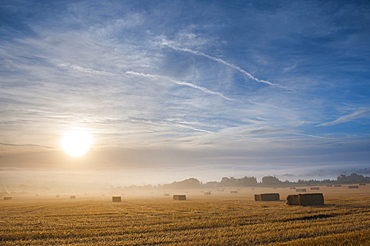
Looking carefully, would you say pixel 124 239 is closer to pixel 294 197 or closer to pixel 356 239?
pixel 356 239

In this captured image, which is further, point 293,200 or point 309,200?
point 293,200

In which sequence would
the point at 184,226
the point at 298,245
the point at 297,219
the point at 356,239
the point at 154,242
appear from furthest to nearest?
1. the point at 297,219
2. the point at 184,226
3. the point at 154,242
4. the point at 356,239
5. the point at 298,245

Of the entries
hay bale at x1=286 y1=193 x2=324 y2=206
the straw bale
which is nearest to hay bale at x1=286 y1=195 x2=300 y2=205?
hay bale at x1=286 y1=193 x2=324 y2=206

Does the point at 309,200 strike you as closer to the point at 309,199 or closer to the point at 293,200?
the point at 309,199

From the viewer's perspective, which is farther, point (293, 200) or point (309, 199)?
point (293, 200)

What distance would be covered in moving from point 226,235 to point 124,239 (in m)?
6.29

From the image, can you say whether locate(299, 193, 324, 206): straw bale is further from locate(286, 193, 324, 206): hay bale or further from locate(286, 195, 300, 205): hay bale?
locate(286, 195, 300, 205): hay bale

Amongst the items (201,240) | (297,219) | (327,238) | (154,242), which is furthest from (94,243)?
(297,219)

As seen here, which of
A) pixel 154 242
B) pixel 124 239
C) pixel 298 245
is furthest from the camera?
pixel 124 239

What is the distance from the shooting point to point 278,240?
15867 millimetres

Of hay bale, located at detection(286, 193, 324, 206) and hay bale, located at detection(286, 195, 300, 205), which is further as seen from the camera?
hay bale, located at detection(286, 195, 300, 205)

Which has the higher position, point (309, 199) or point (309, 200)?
point (309, 199)

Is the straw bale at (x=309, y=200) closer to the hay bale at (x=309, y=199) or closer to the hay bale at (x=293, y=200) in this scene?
the hay bale at (x=309, y=199)

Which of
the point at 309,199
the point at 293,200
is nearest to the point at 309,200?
the point at 309,199
